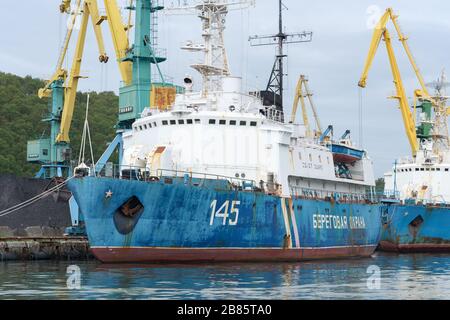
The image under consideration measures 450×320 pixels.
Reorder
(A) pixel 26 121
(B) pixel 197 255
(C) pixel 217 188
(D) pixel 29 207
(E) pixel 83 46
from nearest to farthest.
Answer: (B) pixel 197 255
(C) pixel 217 188
(D) pixel 29 207
(E) pixel 83 46
(A) pixel 26 121

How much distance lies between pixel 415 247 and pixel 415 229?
4.14 feet

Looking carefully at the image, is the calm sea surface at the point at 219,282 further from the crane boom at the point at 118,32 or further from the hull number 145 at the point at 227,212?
the crane boom at the point at 118,32

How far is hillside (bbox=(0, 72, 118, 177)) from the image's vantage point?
75.4 metres

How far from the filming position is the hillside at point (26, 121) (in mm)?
75375

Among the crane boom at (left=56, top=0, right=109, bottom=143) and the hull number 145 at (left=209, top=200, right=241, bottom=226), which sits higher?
the crane boom at (left=56, top=0, right=109, bottom=143)

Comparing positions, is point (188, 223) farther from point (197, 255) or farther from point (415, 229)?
point (415, 229)

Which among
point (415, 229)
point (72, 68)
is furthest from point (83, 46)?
point (415, 229)

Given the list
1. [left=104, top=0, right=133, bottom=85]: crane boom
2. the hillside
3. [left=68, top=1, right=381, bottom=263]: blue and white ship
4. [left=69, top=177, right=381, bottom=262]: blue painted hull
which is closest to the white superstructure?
[left=68, top=1, right=381, bottom=263]: blue and white ship

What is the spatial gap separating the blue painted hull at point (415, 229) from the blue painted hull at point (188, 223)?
18.7 meters

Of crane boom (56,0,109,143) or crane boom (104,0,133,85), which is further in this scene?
crane boom (56,0,109,143)

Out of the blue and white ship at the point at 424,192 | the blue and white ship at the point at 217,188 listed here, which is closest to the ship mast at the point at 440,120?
the blue and white ship at the point at 424,192

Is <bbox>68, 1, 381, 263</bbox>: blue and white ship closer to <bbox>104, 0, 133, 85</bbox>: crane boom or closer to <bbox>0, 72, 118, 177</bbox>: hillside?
<bbox>104, 0, 133, 85</bbox>: crane boom

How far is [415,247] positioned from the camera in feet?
180

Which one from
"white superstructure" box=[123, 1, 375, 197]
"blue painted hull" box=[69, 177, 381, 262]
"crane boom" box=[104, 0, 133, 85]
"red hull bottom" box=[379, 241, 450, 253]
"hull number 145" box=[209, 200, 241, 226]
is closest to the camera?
"blue painted hull" box=[69, 177, 381, 262]
